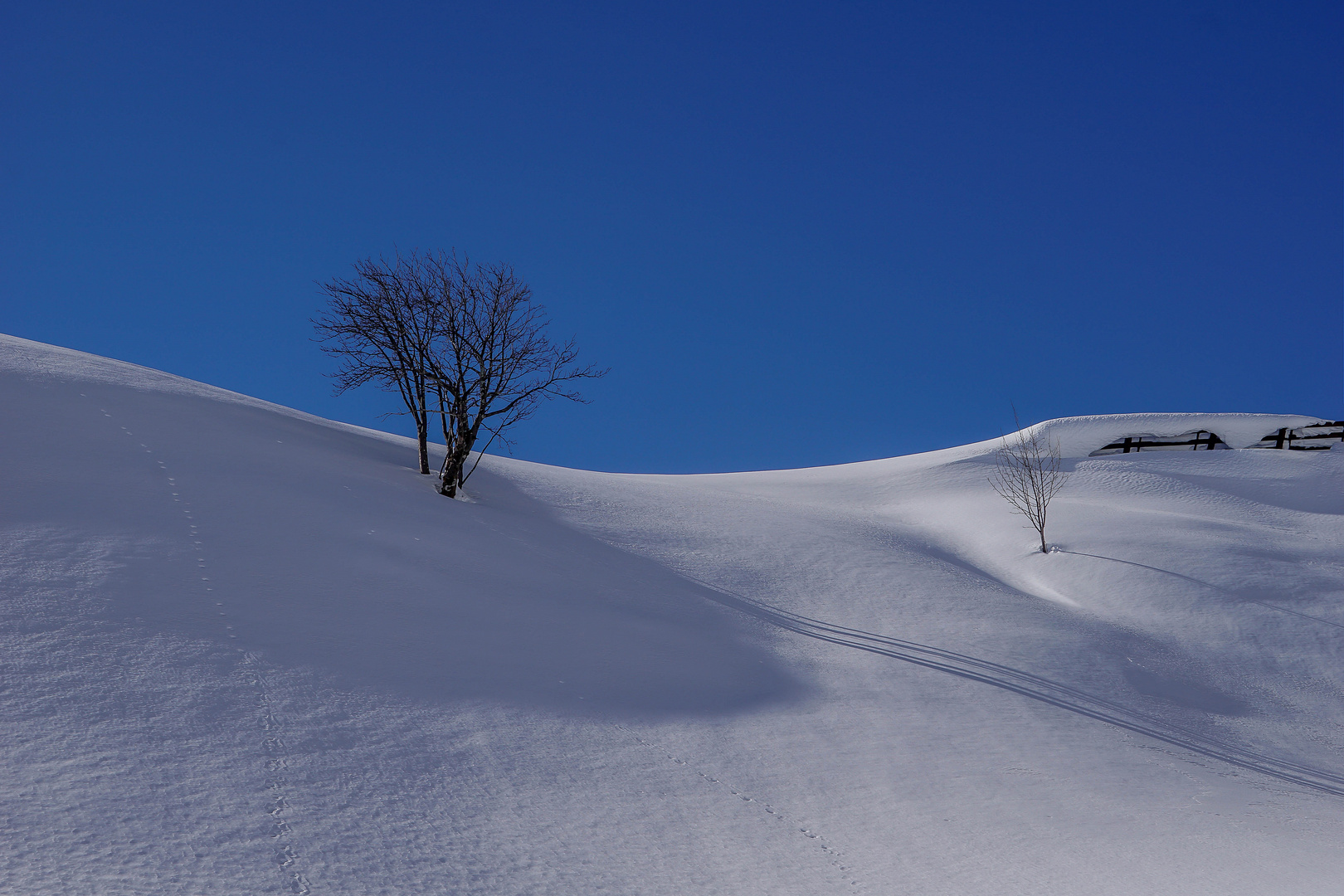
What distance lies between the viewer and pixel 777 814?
679 centimetres

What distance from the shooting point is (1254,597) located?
48.9 ft

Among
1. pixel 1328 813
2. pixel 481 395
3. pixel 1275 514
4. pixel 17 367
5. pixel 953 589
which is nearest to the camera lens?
pixel 1328 813

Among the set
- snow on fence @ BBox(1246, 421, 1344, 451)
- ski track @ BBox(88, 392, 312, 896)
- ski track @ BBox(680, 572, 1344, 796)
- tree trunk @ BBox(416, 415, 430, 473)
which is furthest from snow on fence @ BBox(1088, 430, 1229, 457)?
ski track @ BBox(88, 392, 312, 896)

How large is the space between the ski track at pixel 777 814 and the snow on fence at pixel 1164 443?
20.7m

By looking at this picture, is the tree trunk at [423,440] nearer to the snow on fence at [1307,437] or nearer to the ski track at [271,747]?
the ski track at [271,747]

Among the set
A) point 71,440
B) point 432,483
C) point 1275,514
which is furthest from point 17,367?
point 1275,514

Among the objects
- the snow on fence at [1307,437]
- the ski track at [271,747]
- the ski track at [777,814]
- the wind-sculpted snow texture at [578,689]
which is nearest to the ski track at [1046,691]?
the wind-sculpted snow texture at [578,689]

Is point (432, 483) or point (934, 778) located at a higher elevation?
point (432, 483)

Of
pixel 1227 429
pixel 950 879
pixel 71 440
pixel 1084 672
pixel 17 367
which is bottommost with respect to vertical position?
pixel 950 879

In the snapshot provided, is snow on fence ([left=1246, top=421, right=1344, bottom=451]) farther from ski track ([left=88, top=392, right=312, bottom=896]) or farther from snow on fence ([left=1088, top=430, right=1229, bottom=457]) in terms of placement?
ski track ([left=88, top=392, right=312, bottom=896])

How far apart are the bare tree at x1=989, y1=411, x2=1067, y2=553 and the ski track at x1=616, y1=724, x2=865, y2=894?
11958mm

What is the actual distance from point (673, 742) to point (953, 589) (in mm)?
7865

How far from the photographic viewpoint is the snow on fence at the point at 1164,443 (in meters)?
24.4

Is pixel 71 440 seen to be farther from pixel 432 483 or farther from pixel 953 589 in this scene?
pixel 953 589
